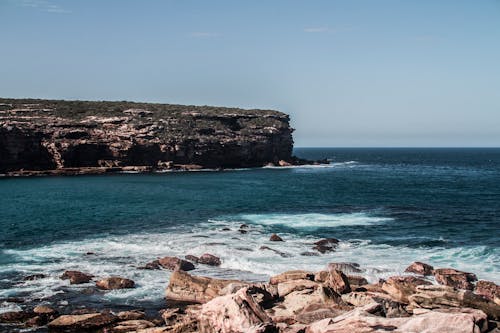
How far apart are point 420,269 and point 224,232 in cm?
1776

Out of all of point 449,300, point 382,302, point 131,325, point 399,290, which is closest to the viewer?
point 449,300

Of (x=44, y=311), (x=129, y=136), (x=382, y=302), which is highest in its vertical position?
(x=129, y=136)

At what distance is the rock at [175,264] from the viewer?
2898cm

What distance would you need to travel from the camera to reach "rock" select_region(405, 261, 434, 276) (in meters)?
27.3

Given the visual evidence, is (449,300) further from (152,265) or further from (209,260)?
(152,265)

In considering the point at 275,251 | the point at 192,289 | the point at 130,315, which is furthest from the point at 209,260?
the point at 130,315

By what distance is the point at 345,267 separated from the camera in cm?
2788

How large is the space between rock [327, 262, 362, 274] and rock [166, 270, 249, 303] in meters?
7.37

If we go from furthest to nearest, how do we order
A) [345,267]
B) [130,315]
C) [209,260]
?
[209,260]
[345,267]
[130,315]

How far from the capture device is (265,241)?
1447 inches

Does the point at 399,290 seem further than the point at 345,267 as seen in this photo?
No

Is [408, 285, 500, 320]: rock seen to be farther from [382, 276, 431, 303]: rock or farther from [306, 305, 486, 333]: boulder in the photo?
[306, 305, 486, 333]: boulder

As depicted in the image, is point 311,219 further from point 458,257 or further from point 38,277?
point 38,277

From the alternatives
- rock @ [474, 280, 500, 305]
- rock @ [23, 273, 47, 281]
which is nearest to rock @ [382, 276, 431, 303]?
rock @ [474, 280, 500, 305]
